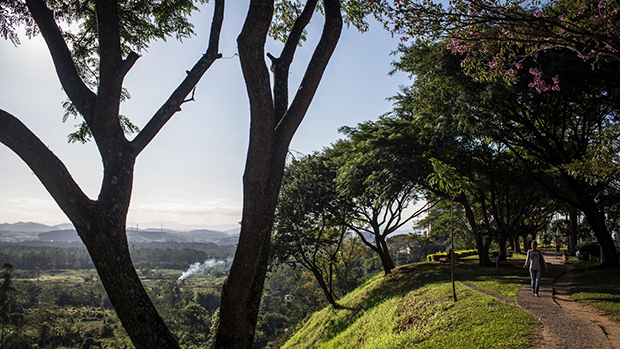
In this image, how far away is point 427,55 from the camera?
34.8 feet

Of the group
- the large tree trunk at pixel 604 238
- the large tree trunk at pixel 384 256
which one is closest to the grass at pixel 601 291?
the large tree trunk at pixel 604 238

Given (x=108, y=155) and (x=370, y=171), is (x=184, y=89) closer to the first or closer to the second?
(x=108, y=155)

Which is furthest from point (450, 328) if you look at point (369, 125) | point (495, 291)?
point (369, 125)

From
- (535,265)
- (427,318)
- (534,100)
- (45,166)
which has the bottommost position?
(427,318)

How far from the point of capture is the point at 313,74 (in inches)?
153

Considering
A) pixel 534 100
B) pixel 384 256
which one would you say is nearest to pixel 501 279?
pixel 534 100

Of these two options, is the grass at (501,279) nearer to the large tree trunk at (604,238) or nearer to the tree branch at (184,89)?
the large tree trunk at (604,238)

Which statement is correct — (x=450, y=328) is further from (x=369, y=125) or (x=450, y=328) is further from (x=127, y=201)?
(x=369, y=125)

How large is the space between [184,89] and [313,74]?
1.46m

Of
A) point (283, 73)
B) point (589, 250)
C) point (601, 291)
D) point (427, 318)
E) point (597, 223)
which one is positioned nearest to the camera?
point (283, 73)

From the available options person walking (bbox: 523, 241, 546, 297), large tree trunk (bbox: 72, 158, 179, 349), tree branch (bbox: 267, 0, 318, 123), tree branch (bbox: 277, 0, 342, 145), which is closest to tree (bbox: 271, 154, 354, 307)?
person walking (bbox: 523, 241, 546, 297)

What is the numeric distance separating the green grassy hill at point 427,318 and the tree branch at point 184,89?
19.9ft

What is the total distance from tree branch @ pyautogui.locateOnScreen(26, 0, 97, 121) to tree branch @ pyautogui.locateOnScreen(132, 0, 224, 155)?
0.59m

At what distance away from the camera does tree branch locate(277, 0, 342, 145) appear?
3.68 m
